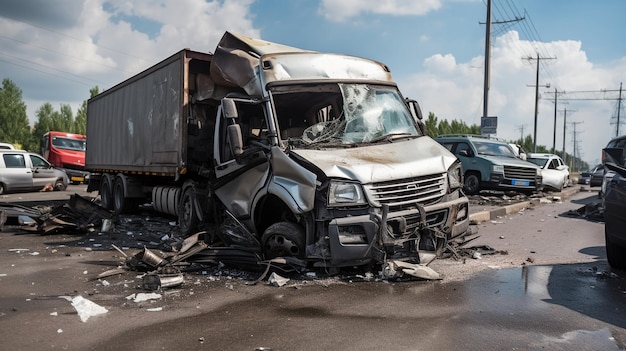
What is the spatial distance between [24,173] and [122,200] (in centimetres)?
907

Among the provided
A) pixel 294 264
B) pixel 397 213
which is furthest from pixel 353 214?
pixel 294 264

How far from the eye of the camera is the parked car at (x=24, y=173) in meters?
18.2

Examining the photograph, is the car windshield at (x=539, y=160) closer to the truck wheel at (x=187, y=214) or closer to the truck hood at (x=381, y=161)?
the truck hood at (x=381, y=161)

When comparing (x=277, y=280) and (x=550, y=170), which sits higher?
(x=550, y=170)

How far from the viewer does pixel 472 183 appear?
15.6 meters

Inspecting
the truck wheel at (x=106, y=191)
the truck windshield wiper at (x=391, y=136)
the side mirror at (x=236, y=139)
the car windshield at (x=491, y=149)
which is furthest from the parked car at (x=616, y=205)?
the truck wheel at (x=106, y=191)

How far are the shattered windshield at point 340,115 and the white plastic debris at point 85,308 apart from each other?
2.72 metres

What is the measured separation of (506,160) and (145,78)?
11.0 m

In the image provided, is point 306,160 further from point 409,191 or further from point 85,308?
point 85,308

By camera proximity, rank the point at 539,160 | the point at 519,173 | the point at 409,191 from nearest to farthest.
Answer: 1. the point at 409,191
2. the point at 519,173
3. the point at 539,160

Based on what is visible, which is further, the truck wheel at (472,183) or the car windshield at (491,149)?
the car windshield at (491,149)

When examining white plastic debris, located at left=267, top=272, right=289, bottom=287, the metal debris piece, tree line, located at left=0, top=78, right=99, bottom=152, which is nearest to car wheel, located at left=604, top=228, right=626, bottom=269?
the metal debris piece

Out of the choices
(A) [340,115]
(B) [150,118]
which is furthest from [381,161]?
(B) [150,118]

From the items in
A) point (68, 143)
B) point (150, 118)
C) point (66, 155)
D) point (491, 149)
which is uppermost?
point (150, 118)
